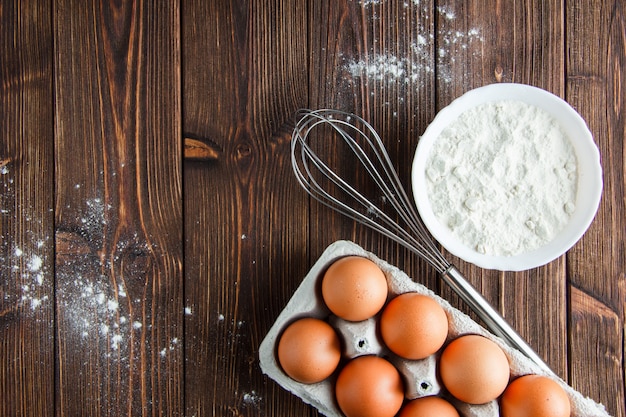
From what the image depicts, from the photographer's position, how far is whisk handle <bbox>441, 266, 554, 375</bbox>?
2.68ft

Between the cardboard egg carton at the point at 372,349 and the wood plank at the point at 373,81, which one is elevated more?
the wood plank at the point at 373,81

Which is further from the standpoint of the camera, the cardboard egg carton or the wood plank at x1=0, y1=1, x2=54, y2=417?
the wood plank at x1=0, y1=1, x2=54, y2=417

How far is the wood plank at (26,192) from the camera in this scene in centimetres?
90

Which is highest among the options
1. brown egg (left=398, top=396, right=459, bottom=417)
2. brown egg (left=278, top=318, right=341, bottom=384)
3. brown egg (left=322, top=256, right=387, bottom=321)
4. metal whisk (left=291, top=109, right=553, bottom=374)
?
metal whisk (left=291, top=109, right=553, bottom=374)

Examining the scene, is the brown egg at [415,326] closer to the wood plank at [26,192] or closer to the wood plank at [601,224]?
the wood plank at [601,224]

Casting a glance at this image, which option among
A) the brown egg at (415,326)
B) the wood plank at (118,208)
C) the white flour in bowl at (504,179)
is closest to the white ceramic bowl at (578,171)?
the white flour in bowl at (504,179)

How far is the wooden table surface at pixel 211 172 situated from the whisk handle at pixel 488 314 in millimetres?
65

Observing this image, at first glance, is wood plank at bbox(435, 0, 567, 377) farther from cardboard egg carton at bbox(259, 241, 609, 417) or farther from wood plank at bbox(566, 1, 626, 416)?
cardboard egg carton at bbox(259, 241, 609, 417)

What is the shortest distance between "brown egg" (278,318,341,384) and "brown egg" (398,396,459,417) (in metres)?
0.12

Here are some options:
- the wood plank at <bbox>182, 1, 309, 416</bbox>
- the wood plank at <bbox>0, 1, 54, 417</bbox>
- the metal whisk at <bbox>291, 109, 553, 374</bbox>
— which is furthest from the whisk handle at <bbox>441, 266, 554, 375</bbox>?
the wood plank at <bbox>0, 1, 54, 417</bbox>

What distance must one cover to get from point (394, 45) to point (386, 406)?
567 mm

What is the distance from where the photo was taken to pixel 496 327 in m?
0.82

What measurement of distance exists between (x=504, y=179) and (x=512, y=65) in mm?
214

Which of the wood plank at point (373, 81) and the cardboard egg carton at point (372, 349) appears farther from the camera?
the wood plank at point (373, 81)
